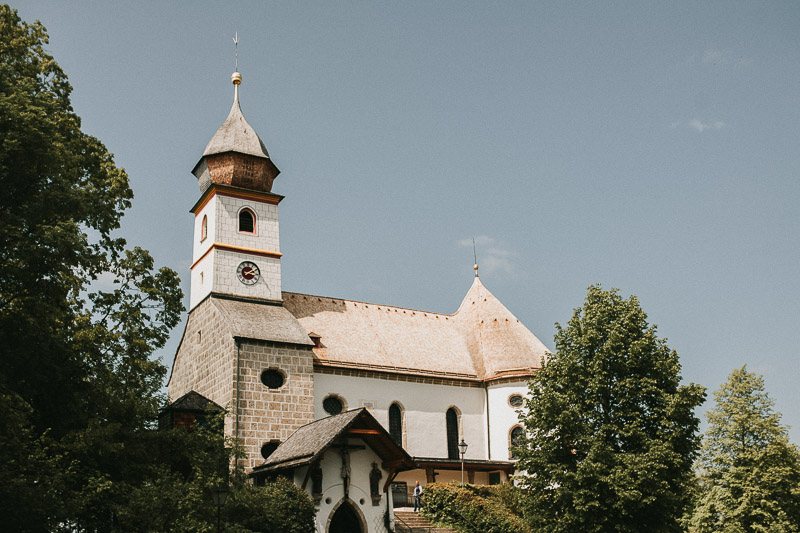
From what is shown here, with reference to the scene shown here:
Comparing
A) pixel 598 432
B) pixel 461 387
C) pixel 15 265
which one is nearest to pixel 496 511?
pixel 598 432

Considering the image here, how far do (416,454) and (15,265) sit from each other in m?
23.2

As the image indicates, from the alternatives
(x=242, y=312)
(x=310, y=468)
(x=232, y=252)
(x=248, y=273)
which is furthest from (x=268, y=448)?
(x=232, y=252)

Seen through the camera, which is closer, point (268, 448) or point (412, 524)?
point (412, 524)

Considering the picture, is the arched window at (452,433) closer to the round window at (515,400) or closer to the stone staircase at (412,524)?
the round window at (515,400)

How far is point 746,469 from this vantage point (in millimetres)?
33188

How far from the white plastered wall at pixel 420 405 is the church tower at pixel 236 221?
17.7 feet

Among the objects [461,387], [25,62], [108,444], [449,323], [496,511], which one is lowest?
[496,511]

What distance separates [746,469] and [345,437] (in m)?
17.8

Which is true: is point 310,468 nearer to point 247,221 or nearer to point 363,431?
point 363,431

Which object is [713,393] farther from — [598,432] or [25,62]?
[25,62]

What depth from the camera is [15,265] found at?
18.8 m

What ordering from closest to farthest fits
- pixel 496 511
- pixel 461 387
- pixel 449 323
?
pixel 496 511 → pixel 461 387 → pixel 449 323

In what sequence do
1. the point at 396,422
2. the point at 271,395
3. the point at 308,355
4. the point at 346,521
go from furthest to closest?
the point at 396,422
the point at 308,355
the point at 271,395
the point at 346,521

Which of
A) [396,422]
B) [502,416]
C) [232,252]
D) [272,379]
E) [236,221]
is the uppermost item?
[236,221]
